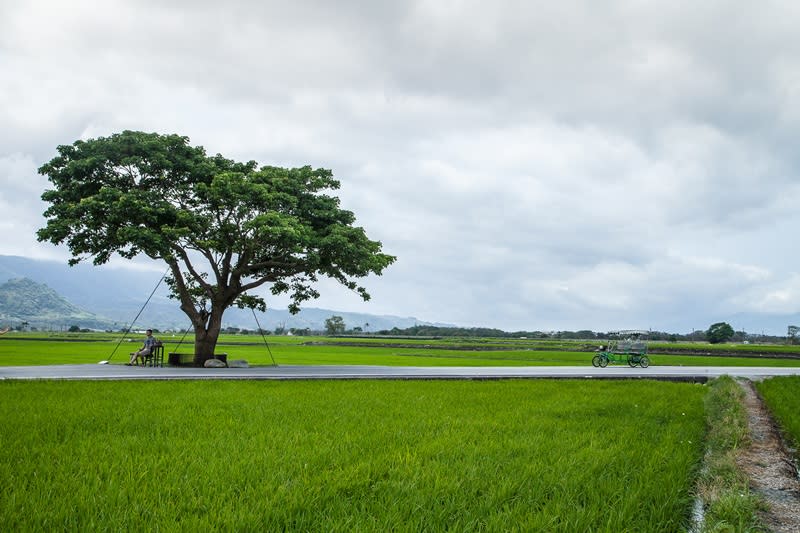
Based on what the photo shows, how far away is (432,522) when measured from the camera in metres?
4.06

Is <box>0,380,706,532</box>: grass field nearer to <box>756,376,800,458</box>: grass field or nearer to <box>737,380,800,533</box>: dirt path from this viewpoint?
<box>737,380,800,533</box>: dirt path

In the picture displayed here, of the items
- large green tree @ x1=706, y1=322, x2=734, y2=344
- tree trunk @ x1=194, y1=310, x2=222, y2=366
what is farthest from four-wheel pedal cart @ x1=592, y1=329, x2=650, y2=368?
large green tree @ x1=706, y1=322, x2=734, y2=344

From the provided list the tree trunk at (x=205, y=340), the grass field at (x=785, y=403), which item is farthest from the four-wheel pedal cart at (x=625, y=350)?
the tree trunk at (x=205, y=340)

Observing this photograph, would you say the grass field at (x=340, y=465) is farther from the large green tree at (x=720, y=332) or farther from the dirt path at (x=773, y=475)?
the large green tree at (x=720, y=332)

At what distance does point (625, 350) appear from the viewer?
1208 inches

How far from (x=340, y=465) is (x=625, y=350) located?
28.2 m

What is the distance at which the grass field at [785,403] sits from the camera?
9.23 meters

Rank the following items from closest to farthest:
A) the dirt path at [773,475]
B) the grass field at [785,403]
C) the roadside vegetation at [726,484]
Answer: the roadside vegetation at [726,484] → the dirt path at [773,475] → the grass field at [785,403]

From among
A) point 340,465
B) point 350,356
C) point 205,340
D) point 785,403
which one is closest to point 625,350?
point 785,403

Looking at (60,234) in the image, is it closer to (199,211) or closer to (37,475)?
(199,211)

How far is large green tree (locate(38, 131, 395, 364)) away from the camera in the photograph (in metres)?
21.4

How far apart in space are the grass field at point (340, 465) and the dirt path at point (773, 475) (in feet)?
2.02

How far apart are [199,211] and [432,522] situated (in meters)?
21.9

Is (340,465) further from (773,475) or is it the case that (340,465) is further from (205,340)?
(205,340)
